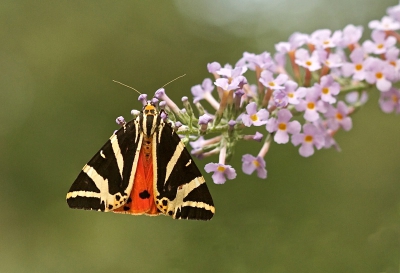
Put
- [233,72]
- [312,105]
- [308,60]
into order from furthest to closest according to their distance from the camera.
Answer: [308,60], [312,105], [233,72]

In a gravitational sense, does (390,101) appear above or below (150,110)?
above

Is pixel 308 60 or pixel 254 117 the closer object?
pixel 254 117

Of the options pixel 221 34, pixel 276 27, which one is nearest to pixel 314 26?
pixel 276 27

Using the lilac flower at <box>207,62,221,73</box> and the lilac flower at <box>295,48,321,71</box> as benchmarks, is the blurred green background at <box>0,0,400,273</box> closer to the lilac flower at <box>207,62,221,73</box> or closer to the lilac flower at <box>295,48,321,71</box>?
the lilac flower at <box>295,48,321,71</box>

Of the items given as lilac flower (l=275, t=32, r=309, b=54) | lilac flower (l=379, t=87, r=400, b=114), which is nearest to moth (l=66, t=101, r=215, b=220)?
lilac flower (l=275, t=32, r=309, b=54)

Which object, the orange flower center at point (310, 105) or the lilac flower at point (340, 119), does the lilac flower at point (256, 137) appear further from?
the lilac flower at point (340, 119)

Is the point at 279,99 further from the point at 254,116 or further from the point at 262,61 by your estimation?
the point at 262,61

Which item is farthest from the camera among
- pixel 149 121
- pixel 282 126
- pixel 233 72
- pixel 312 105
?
pixel 312 105

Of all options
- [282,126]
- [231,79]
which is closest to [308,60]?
[282,126]

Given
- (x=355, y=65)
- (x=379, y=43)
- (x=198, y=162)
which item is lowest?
(x=355, y=65)
